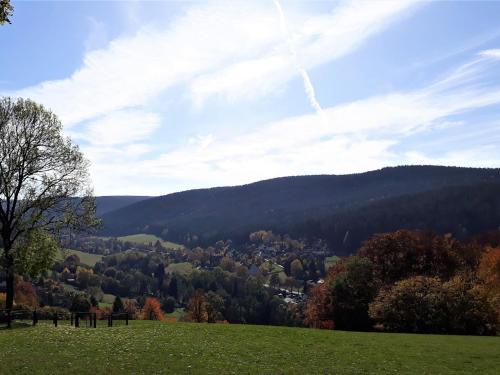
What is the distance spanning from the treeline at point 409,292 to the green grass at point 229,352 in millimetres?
14347

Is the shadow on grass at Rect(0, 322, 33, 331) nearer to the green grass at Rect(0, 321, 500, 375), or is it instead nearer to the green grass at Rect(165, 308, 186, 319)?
the green grass at Rect(0, 321, 500, 375)

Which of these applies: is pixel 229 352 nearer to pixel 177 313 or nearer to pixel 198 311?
pixel 198 311

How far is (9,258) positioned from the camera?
40.8m

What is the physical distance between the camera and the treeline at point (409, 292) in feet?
170

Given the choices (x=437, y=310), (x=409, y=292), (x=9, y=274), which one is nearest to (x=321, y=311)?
(x=409, y=292)

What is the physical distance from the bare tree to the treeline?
1499 inches

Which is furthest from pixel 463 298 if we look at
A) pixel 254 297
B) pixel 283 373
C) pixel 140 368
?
pixel 254 297

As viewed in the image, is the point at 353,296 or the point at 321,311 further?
the point at 321,311

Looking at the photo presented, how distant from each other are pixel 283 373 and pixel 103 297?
188m

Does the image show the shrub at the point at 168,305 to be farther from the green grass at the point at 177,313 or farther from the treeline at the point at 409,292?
the treeline at the point at 409,292

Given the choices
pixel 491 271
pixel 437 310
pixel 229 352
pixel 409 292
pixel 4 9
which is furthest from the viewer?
pixel 491 271

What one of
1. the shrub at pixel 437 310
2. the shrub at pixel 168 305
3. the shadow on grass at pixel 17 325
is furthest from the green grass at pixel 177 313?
the shadow on grass at pixel 17 325

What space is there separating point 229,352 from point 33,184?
84.5ft

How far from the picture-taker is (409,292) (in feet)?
185
